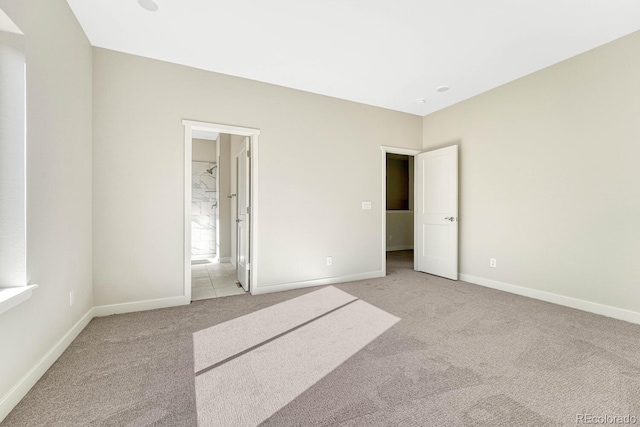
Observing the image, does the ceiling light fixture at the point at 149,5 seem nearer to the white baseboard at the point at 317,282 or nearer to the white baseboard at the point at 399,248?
the white baseboard at the point at 317,282

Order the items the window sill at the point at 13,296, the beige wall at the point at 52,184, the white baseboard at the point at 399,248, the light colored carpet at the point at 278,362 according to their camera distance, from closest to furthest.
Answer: the window sill at the point at 13,296
the light colored carpet at the point at 278,362
the beige wall at the point at 52,184
the white baseboard at the point at 399,248

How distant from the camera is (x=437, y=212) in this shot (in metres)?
4.46

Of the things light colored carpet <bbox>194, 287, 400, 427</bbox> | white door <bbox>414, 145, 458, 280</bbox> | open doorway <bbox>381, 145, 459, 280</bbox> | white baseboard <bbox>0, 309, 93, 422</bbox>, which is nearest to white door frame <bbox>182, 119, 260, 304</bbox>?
light colored carpet <bbox>194, 287, 400, 427</bbox>

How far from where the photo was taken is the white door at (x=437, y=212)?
4195 millimetres

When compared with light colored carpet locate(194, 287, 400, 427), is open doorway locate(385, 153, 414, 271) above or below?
above

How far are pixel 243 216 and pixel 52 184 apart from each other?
2139mm

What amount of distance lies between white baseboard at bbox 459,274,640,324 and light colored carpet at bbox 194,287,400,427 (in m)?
Result: 1.96

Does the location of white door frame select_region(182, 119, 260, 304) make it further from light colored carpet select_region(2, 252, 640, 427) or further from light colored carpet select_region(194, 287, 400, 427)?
light colored carpet select_region(194, 287, 400, 427)

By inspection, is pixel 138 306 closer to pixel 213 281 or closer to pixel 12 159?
pixel 213 281

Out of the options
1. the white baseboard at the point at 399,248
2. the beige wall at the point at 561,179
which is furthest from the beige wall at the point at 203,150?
the beige wall at the point at 561,179

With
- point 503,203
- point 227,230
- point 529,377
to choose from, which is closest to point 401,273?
point 503,203

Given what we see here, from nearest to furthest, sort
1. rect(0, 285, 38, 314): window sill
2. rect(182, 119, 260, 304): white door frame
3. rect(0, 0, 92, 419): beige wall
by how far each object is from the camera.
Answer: rect(0, 285, 38, 314): window sill
rect(0, 0, 92, 419): beige wall
rect(182, 119, 260, 304): white door frame

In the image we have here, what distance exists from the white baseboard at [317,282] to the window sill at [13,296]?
2190mm

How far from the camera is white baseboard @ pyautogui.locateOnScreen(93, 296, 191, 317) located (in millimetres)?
2766
